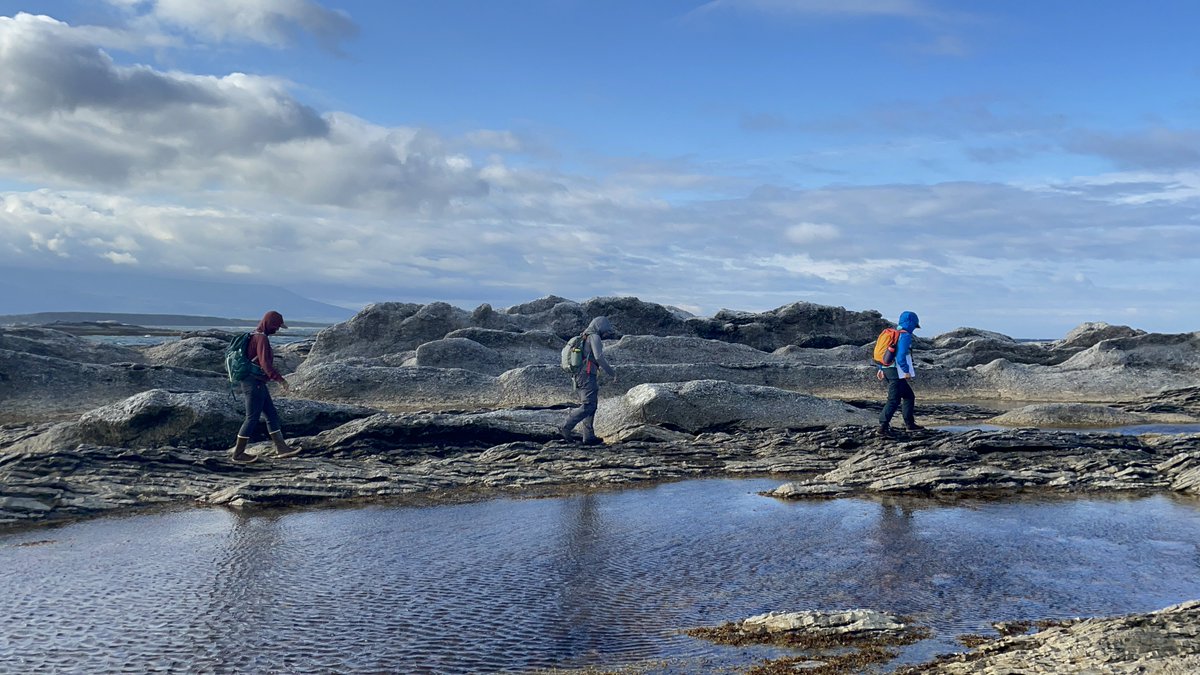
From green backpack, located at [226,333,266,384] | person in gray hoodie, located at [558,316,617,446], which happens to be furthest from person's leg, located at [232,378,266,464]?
person in gray hoodie, located at [558,316,617,446]

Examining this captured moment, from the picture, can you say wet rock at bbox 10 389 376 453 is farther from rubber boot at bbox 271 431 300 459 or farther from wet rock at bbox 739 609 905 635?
wet rock at bbox 739 609 905 635

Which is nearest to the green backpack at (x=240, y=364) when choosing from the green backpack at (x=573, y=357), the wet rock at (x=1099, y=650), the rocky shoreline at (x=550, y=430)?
the rocky shoreline at (x=550, y=430)

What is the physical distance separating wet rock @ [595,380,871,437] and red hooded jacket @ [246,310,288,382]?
24.7 feet

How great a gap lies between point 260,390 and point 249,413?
45cm

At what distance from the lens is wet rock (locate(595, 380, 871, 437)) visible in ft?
70.5

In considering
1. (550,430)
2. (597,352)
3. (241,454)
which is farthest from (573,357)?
(241,454)

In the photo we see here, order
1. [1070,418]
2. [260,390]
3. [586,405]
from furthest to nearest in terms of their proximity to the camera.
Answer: [1070,418] < [586,405] < [260,390]

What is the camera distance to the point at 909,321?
21328mm

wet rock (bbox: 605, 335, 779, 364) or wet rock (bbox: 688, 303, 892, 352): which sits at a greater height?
wet rock (bbox: 688, 303, 892, 352)

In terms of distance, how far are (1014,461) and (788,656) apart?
11151 mm

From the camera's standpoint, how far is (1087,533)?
11.3 meters

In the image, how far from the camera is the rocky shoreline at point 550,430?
47.1ft

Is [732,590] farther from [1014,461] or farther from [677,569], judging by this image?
[1014,461]

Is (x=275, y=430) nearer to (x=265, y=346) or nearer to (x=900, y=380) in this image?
(x=265, y=346)
